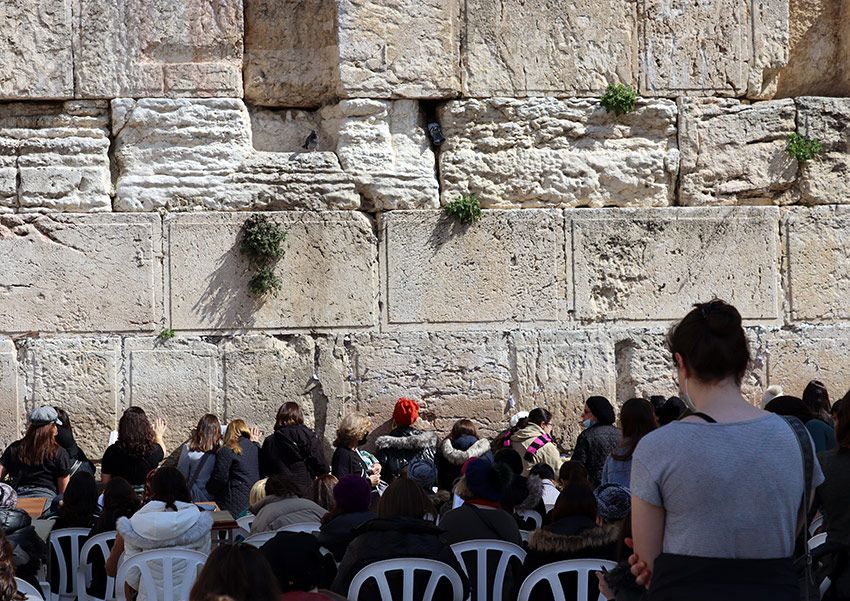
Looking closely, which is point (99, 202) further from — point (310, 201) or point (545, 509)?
point (545, 509)

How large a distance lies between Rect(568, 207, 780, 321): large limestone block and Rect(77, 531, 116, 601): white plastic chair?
5293 millimetres

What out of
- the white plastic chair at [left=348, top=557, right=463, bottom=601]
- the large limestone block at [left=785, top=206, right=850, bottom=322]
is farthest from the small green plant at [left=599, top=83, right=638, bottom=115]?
the white plastic chair at [left=348, top=557, right=463, bottom=601]

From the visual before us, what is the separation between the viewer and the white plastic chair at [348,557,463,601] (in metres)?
4.49

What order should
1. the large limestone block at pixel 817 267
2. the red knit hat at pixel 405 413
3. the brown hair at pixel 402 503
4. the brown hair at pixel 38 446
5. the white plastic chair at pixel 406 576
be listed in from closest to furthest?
1. the white plastic chair at pixel 406 576
2. the brown hair at pixel 402 503
3. the brown hair at pixel 38 446
4. the red knit hat at pixel 405 413
5. the large limestone block at pixel 817 267

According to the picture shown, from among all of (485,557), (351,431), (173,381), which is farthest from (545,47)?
(485,557)

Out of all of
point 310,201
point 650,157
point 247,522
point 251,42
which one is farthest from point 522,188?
point 247,522

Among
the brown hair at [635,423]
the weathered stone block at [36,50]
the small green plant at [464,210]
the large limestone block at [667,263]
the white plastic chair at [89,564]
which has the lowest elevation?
the white plastic chair at [89,564]

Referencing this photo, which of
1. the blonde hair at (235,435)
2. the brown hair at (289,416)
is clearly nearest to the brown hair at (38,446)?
the blonde hair at (235,435)

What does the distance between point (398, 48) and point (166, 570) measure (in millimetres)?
6052

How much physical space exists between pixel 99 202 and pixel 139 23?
1.56 metres

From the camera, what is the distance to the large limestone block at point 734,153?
1016cm

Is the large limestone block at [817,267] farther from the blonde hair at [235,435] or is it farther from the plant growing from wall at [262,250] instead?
the blonde hair at [235,435]

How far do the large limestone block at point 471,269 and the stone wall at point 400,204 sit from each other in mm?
19

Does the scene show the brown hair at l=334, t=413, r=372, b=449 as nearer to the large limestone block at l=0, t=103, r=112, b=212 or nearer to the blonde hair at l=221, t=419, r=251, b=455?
the blonde hair at l=221, t=419, r=251, b=455
